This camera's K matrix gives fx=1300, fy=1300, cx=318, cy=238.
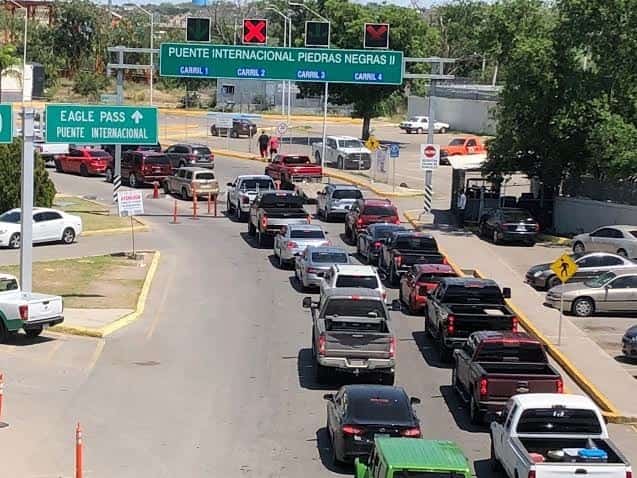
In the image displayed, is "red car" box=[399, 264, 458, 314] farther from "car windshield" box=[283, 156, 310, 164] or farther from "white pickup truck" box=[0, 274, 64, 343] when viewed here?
"car windshield" box=[283, 156, 310, 164]

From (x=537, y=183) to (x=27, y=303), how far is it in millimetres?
30056

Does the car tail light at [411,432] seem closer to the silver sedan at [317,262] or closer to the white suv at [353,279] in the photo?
the white suv at [353,279]

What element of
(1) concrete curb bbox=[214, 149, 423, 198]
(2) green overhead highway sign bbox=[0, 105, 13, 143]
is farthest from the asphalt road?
(1) concrete curb bbox=[214, 149, 423, 198]

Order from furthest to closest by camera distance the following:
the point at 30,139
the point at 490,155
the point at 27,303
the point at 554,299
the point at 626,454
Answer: the point at 490,155 → the point at 554,299 → the point at 30,139 → the point at 27,303 → the point at 626,454

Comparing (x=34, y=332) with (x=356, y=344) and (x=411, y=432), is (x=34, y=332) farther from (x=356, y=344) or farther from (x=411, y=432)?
(x=411, y=432)

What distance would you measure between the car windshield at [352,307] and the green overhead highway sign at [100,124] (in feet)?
35.0

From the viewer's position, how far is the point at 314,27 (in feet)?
154

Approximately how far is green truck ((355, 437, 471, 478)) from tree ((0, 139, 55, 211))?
1350 inches

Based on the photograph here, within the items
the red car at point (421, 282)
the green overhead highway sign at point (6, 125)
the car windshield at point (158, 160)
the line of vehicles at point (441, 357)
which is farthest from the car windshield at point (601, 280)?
the car windshield at point (158, 160)

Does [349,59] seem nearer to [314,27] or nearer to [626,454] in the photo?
[314,27]

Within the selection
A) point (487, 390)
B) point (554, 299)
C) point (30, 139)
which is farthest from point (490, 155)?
point (487, 390)

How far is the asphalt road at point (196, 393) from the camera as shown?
19.4 m

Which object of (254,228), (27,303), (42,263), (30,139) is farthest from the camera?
(254,228)

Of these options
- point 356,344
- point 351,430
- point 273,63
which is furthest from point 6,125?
point 273,63
